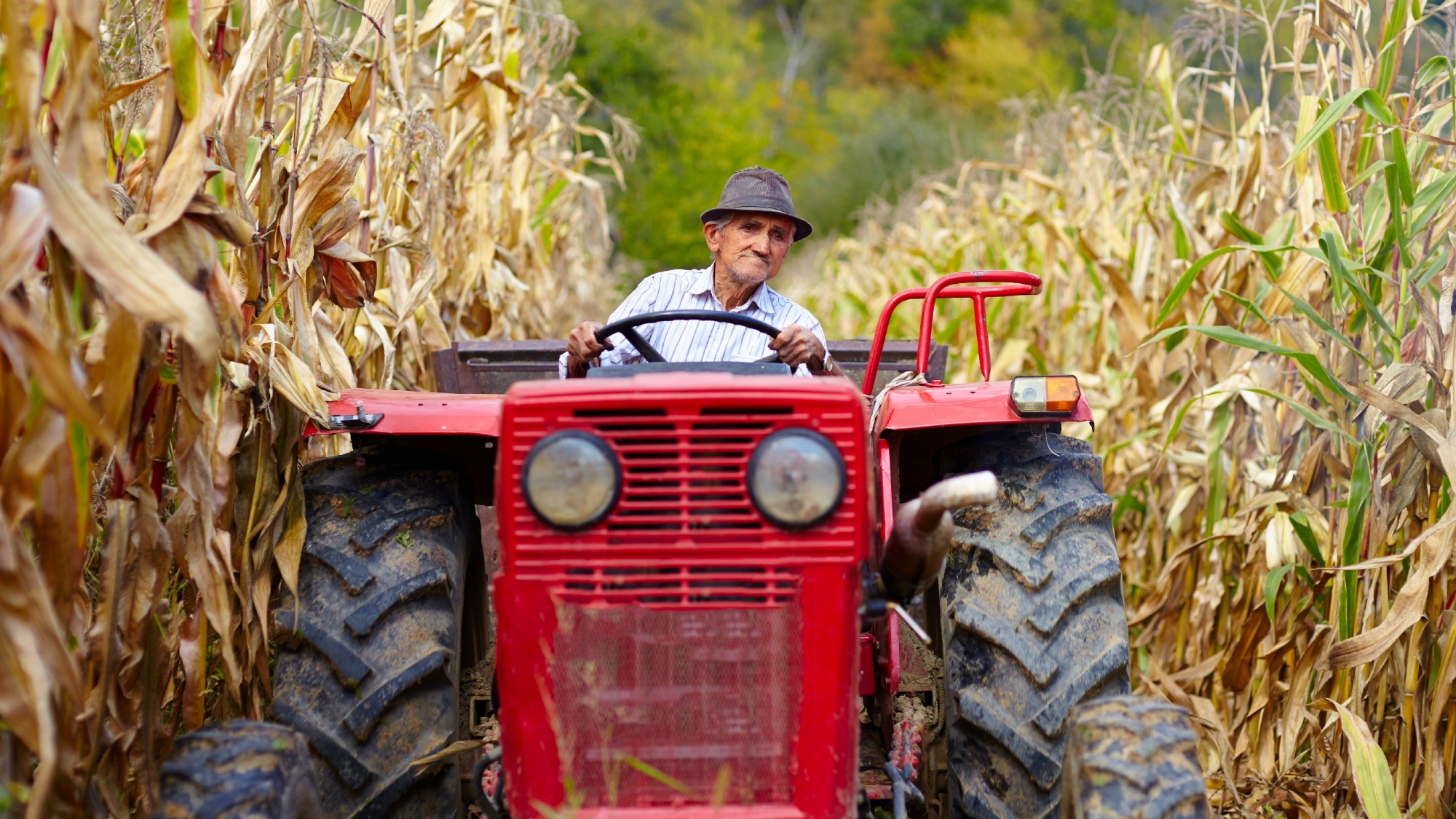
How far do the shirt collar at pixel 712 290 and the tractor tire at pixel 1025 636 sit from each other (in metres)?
1.40

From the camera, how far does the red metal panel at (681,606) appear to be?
7.43 feet

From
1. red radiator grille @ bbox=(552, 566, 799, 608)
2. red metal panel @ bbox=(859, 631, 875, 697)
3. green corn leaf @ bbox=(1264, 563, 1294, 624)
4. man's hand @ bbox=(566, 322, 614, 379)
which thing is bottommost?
red metal panel @ bbox=(859, 631, 875, 697)

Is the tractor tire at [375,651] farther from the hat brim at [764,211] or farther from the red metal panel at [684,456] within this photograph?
the hat brim at [764,211]

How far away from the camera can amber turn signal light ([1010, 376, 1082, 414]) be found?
2.95 m

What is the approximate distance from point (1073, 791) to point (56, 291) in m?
2.06

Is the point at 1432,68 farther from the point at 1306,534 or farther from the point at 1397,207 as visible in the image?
the point at 1306,534

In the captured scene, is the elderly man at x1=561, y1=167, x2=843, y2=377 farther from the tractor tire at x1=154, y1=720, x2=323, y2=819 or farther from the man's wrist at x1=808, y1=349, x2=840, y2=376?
the tractor tire at x1=154, y1=720, x2=323, y2=819

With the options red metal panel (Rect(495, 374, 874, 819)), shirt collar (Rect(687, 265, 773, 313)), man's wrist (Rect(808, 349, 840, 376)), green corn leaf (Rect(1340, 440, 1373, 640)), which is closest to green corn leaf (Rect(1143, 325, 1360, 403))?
green corn leaf (Rect(1340, 440, 1373, 640))

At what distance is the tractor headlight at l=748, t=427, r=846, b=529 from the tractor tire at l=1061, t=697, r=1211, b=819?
0.71 metres

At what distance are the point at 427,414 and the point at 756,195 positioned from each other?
5.35ft

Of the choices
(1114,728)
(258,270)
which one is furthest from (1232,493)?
(258,270)

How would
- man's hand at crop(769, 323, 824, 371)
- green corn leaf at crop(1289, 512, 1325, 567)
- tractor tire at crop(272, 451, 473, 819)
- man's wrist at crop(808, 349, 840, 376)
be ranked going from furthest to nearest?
green corn leaf at crop(1289, 512, 1325, 567)
man's wrist at crop(808, 349, 840, 376)
man's hand at crop(769, 323, 824, 371)
tractor tire at crop(272, 451, 473, 819)

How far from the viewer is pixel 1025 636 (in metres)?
2.84

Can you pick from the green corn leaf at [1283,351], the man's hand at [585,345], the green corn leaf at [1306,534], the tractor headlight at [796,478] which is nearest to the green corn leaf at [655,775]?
the tractor headlight at [796,478]
